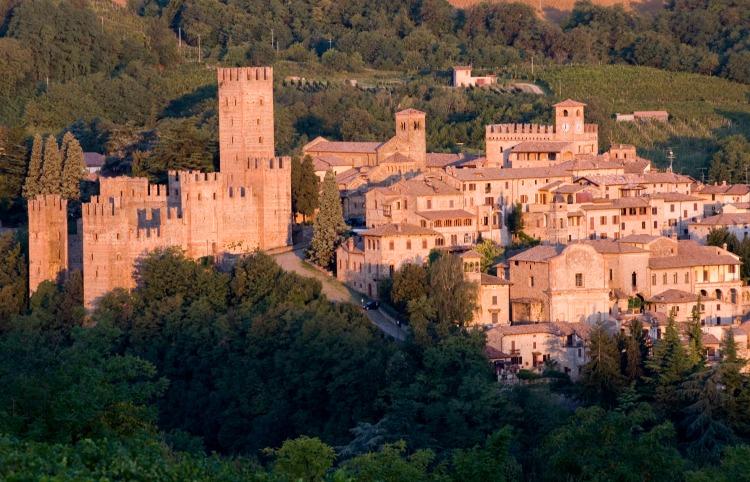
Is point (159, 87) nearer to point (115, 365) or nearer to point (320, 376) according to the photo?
point (320, 376)

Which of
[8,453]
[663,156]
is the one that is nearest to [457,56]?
[663,156]

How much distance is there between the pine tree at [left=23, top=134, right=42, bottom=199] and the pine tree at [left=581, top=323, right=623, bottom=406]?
47.5 ft

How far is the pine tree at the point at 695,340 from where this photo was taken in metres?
32.9

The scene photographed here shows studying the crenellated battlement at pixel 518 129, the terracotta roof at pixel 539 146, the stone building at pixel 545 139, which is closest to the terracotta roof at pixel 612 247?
the stone building at pixel 545 139

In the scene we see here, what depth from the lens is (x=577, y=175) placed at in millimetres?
41250

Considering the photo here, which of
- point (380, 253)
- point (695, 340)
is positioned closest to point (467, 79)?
point (380, 253)

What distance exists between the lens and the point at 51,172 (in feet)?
137

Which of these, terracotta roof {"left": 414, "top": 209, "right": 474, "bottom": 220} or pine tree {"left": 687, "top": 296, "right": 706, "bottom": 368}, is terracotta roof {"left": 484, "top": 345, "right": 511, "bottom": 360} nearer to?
pine tree {"left": 687, "top": 296, "right": 706, "bottom": 368}

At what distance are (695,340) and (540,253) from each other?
12.4 feet

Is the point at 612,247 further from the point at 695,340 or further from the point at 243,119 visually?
the point at 243,119

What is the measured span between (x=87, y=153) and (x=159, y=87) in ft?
48.1

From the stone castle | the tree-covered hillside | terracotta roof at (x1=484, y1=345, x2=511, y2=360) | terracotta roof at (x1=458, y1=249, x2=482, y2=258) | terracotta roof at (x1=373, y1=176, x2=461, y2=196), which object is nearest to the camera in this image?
terracotta roof at (x1=484, y1=345, x2=511, y2=360)

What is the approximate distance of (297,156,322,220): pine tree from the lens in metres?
40.2

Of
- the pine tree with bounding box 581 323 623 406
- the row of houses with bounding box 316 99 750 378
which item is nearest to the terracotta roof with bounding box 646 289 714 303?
the row of houses with bounding box 316 99 750 378
